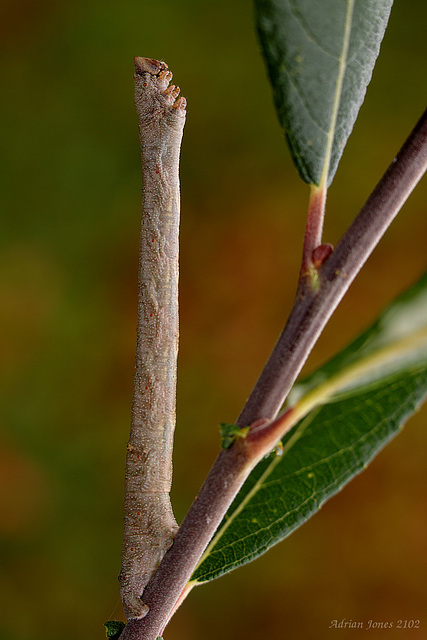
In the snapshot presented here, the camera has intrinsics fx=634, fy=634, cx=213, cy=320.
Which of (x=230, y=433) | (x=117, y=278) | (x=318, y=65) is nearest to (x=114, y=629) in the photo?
(x=230, y=433)

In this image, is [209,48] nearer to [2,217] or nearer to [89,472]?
[2,217]

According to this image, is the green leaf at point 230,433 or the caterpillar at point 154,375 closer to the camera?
the green leaf at point 230,433

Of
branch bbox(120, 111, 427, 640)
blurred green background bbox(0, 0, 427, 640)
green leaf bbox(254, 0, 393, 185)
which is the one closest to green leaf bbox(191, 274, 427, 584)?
branch bbox(120, 111, 427, 640)

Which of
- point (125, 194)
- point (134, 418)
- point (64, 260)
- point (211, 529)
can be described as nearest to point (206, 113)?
point (125, 194)

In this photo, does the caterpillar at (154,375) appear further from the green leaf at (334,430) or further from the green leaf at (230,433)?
the green leaf at (230,433)

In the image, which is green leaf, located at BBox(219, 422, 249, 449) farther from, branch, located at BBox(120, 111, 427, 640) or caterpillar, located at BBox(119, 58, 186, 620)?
caterpillar, located at BBox(119, 58, 186, 620)

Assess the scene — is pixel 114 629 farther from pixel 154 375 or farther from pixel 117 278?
pixel 117 278

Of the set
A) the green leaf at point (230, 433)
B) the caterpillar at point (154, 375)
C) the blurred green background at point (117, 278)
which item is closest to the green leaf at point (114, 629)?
the caterpillar at point (154, 375)
